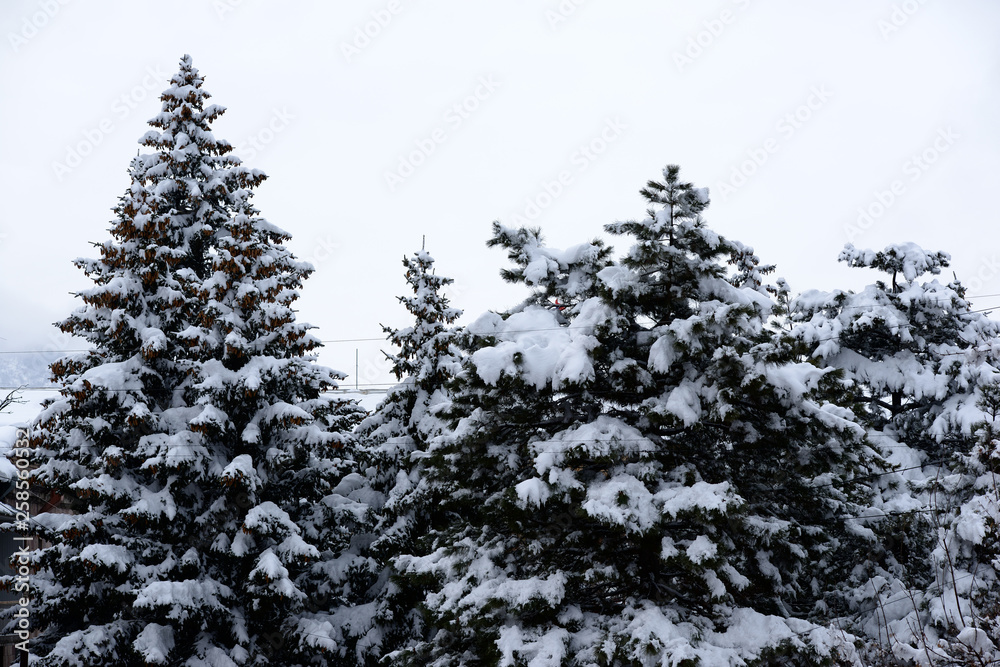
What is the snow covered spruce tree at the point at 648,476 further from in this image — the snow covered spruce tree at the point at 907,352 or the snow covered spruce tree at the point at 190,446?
the snow covered spruce tree at the point at 907,352

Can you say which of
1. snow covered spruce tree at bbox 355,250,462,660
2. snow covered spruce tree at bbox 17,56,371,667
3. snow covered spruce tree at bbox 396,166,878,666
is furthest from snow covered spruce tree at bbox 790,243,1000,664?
snow covered spruce tree at bbox 17,56,371,667

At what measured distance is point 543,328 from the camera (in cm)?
1252

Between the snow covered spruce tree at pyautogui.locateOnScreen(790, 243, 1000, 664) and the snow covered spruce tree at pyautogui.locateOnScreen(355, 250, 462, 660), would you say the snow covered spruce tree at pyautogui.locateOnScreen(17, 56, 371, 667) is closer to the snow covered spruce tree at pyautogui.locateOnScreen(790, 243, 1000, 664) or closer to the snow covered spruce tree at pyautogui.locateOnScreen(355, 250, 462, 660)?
the snow covered spruce tree at pyautogui.locateOnScreen(355, 250, 462, 660)

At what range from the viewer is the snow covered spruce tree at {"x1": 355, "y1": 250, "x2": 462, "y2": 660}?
51.1ft

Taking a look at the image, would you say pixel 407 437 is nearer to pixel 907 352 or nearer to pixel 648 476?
pixel 648 476

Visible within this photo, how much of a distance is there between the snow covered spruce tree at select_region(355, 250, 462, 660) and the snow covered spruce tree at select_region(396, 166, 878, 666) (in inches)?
133

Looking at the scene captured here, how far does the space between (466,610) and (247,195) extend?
386 inches

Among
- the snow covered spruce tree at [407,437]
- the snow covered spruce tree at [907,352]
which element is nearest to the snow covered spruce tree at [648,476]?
the snow covered spruce tree at [407,437]

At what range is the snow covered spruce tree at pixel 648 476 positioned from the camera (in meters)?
9.81

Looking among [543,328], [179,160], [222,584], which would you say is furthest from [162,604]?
[179,160]

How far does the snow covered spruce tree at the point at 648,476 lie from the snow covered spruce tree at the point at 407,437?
3386 mm

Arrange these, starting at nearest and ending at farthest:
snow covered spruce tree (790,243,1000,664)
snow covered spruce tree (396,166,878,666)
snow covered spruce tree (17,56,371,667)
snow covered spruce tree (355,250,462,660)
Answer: snow covered spruce tree (396,166,878,666), snow covered spruce tree (17,56,371,667), snow covered spruce tree (355,250,462,660), snow covered spruce tree (790,243,1000,664)

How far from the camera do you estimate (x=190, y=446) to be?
46.2ft

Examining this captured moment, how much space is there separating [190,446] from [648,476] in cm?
823
